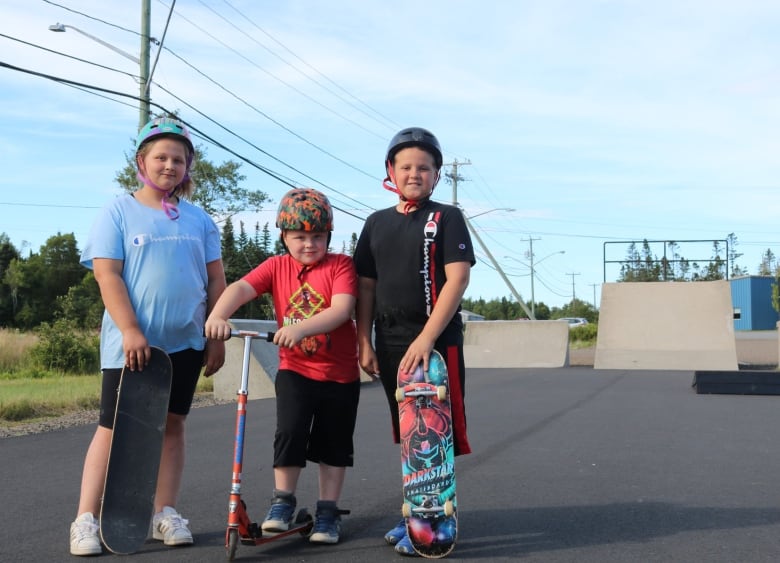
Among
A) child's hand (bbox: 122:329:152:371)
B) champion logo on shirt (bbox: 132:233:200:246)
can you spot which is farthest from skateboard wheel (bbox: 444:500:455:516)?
champion logo on shirt (bbox: 132:233:200:246)

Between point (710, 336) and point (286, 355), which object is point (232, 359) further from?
point (710, 336)

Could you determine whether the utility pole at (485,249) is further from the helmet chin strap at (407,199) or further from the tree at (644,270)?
the helmet chin strap at (407,199)

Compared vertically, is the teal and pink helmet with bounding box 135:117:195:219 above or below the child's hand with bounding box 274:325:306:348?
above

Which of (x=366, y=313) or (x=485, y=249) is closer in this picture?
(x=366, y=313)

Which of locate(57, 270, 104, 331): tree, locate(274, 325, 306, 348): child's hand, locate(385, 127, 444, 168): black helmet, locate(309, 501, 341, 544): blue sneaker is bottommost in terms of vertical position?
locate(309, 501, 341, 544): blue sneaker

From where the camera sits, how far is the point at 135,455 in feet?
13.0

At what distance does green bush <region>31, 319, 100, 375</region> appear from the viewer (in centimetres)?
2119

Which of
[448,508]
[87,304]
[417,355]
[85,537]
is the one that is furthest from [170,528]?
[87,304]

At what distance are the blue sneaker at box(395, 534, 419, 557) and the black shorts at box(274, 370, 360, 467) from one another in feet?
1.51

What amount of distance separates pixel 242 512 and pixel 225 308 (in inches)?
35.6

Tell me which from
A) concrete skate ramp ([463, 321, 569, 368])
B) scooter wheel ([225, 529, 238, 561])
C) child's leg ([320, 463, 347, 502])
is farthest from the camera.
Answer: concrete skate ramp ([463, 321, 569, 368])

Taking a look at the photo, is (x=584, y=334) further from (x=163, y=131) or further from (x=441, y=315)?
(x=163, y=131)

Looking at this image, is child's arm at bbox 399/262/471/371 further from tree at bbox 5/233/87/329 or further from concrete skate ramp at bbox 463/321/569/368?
tree at bbox 5/233/87/329

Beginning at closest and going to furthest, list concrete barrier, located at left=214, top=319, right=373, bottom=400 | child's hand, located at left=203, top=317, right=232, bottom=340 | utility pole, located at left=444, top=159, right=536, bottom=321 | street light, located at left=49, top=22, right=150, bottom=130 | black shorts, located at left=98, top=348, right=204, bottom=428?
1. child's hand, located at left=203, top=317, right=232, bottom=340
2. black shorts, located at left=98, top=348, right=204, bottom=428
3. concrete barrier, located at left=214, top=319, right=373, bottom=400
4. street light, located at left=49, top=22, right=150, bottom=130
5. utility pole, located at left=444, top=159, right=536, bottom=321
